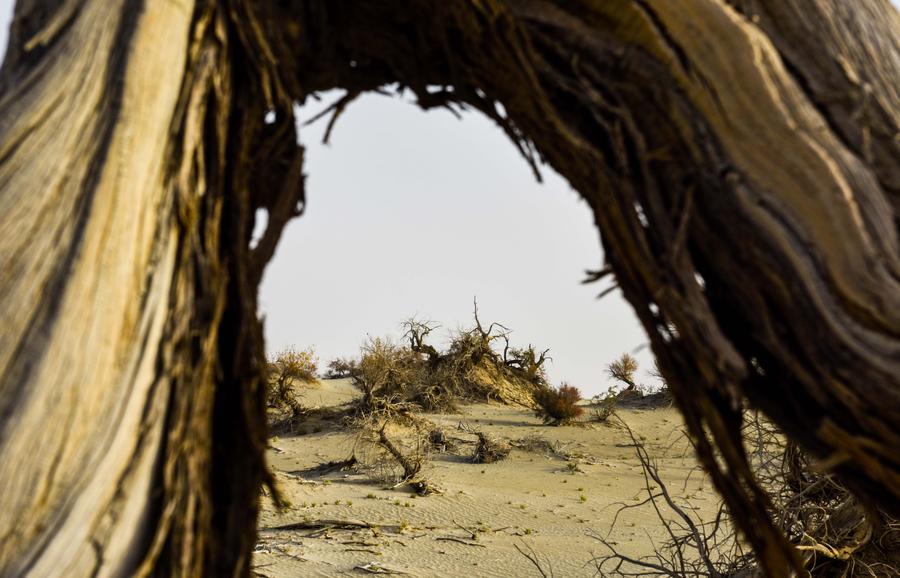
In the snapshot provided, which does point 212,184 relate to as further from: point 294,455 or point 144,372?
point 294,455

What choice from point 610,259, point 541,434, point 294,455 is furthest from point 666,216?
point 541,434

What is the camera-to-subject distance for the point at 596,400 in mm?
26438

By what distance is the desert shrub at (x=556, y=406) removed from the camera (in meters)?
22.1

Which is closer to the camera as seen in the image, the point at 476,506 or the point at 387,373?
the point at 476,506

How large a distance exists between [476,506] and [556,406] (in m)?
8.09

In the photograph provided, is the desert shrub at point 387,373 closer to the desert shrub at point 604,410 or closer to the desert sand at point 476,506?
the desert sand at point 476,506

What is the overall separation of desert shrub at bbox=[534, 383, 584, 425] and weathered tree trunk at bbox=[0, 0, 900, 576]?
2071 centimetres

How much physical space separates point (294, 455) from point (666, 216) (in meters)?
17.7

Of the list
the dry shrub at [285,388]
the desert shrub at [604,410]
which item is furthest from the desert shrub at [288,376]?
the desert shrub at [604,410]

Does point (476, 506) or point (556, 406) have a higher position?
point (556, 406)

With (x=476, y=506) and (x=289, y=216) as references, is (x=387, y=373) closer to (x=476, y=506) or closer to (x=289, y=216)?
(x=476, y=506)

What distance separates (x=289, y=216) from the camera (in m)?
1.88

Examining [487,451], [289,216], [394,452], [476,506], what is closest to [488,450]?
[487,451]

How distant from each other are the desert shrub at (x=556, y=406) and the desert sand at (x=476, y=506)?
1.12ft
